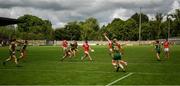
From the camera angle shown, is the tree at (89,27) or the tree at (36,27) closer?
the tree at (36,27)

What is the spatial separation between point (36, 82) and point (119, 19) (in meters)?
176

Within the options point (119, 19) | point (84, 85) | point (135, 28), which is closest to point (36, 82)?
point (84, 85)

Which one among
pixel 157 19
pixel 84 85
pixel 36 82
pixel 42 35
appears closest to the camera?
pixel 84 85

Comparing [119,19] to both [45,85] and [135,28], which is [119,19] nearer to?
[135,28]

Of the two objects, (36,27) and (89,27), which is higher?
(36,27)

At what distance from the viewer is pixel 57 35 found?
185250mm

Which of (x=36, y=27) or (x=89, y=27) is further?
(x=89, y=27)

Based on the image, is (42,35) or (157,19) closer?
(42,35)

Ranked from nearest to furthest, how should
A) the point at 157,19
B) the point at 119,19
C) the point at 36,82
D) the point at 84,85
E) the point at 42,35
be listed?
the point at 84,85, the point at 36,82, the point at 42,35, the point at 157,19, the point at 119,19

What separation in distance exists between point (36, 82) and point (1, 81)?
5.63 feet

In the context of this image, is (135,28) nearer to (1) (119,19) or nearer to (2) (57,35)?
(1) (119,19)

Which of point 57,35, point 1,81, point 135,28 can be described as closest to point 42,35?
point 57,35

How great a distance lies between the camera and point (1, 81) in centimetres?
1867

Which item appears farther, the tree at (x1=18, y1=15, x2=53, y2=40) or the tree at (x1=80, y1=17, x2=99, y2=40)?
the tree at (x1=80, y1=17, x2=99, y2=40)
